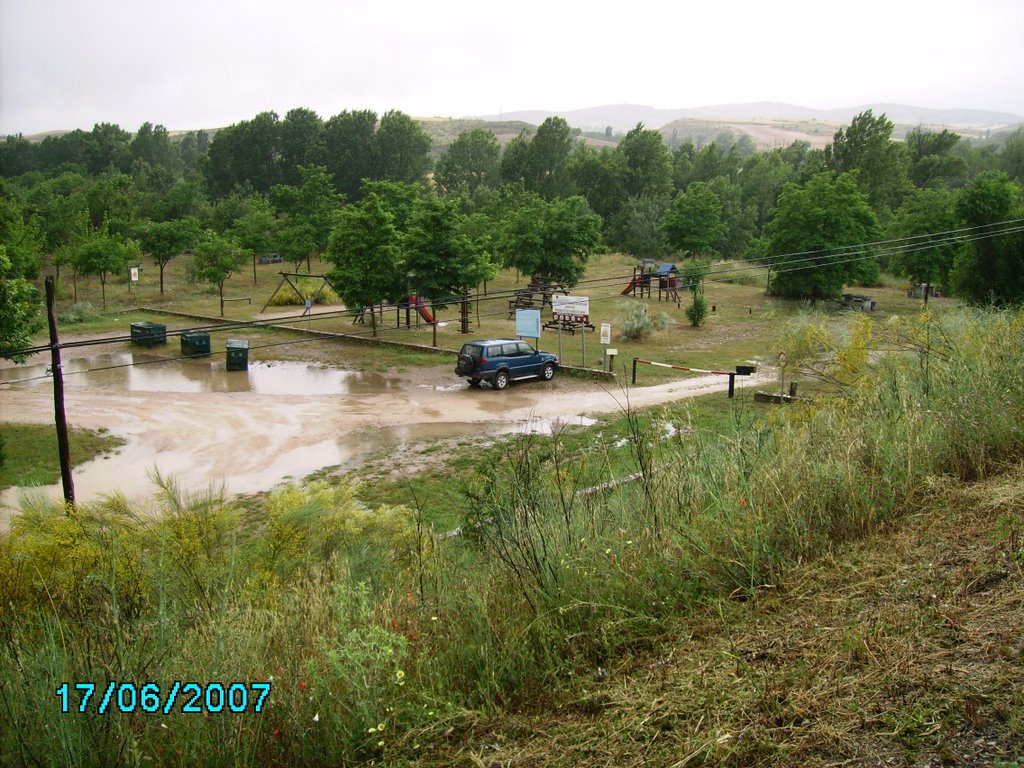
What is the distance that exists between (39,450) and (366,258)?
17.3 m

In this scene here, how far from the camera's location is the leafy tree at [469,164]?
93.9 m

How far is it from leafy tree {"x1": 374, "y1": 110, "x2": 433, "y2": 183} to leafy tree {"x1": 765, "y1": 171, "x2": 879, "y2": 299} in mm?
56316

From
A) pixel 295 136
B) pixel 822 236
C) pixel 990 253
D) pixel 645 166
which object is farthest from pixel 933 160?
pixel 295 136

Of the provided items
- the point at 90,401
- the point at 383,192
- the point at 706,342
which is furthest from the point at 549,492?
the point at 383,192

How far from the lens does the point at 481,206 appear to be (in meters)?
71.9

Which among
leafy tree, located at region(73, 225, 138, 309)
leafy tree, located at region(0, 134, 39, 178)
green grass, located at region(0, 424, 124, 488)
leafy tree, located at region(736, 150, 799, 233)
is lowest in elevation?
green grass, located at region(0, 424, 124, 488)

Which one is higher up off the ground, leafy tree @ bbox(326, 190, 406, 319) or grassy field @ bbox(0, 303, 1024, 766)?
leafy tree @ bbox(326, 190, 406, 319)

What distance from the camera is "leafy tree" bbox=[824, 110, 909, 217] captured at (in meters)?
67.4

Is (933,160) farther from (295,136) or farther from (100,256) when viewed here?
(100,256)

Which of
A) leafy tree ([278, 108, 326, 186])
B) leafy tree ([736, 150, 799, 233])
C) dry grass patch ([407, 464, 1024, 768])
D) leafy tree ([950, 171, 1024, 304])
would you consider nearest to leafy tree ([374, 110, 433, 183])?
leafy tree ([278, 108, 326, 186])

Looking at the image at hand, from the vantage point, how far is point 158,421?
20.2 m

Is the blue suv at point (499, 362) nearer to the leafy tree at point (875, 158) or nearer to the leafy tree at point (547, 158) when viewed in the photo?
the leafy tree at point (875, 158)

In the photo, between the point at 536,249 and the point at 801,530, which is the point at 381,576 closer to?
the point at 801,530

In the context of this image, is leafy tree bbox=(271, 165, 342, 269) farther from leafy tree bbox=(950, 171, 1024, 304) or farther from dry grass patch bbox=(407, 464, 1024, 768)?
dry grass patch bbox=(407, 464, 1024, 768)
